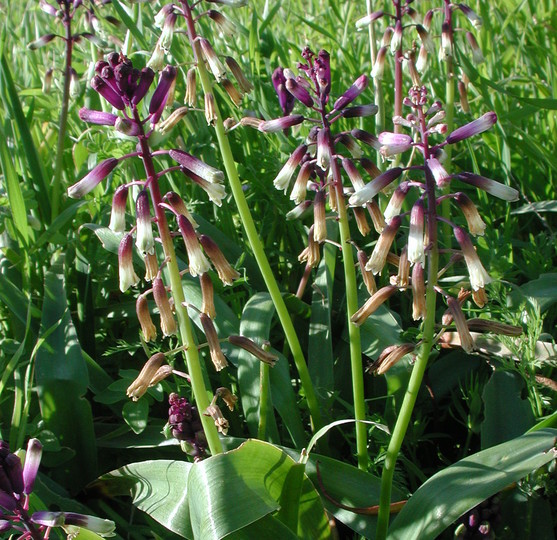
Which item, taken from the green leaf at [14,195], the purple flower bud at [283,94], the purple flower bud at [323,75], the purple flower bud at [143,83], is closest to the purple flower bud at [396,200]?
the purple flower bud at [323,75]

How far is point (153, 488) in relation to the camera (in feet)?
8.07

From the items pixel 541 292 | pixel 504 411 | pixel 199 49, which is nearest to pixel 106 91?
pixel 199 49

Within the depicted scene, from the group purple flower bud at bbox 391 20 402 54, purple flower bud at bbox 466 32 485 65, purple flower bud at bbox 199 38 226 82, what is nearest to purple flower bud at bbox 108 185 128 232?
purple flower bud at bbox 199 38 226 82

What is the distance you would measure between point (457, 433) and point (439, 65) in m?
2.78

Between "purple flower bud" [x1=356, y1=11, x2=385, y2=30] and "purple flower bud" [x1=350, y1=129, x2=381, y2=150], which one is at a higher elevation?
"purple flower bud" [x1=356, y1=11, x2=385, y2=30]

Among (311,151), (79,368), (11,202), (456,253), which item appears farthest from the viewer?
(11,202)

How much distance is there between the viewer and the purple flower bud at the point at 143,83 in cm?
203

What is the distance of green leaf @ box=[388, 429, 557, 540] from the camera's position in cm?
210

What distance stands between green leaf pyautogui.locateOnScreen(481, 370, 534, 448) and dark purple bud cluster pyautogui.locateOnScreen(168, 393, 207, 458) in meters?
0.97

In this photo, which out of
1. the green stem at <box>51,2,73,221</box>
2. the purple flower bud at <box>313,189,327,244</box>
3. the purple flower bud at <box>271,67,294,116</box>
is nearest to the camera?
the purple flower bud at <box>313,189,327,244</box>

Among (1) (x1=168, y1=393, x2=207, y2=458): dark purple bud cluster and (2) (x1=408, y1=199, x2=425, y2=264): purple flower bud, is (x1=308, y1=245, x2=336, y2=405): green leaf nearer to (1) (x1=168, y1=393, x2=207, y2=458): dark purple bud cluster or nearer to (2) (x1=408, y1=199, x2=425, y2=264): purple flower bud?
(1) (x1=168, y1=393, x2=207, y2=458): dark purple bud cluster

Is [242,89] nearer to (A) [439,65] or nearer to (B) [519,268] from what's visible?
(B) [519,268]

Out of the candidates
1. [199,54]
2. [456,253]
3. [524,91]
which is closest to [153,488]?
[456,253]

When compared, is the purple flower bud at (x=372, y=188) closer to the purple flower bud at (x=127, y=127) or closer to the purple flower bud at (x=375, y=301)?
the purple flower bud at (x=375, y=301)
